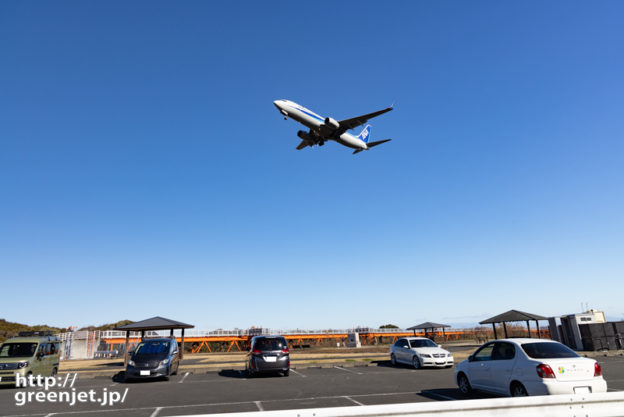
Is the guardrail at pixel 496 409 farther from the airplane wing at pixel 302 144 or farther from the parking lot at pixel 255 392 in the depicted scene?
the airplane wing at pixel 302 144

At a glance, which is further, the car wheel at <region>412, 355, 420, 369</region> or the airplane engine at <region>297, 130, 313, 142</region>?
the airplane engine at <region>297, 130, 313, 142</region>

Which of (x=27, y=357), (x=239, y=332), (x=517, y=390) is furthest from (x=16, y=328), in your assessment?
(x=517, y=390)

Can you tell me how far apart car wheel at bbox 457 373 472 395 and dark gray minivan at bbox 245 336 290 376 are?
246 inches

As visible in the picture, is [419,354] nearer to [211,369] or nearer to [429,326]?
[211,369]

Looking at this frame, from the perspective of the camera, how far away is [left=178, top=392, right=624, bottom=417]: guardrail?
3.31 metres

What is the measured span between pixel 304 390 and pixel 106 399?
529 cm

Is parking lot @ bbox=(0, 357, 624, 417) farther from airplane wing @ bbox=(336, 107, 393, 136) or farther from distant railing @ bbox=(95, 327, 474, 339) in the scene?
distant railing @ bbox=(95, 327, 474, 339)

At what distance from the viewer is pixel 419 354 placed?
15859mm

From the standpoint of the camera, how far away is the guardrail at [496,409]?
10.9 ft

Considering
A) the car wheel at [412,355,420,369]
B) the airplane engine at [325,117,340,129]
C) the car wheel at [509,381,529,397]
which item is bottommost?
the car wheel at [412,355,420,369]

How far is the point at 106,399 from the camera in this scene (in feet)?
32.7

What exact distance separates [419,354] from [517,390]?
27.8 feet

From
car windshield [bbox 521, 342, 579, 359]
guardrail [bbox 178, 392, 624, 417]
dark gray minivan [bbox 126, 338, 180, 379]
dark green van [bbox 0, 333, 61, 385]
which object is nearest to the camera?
guardrail [bbox 178, 392, 624, 417]

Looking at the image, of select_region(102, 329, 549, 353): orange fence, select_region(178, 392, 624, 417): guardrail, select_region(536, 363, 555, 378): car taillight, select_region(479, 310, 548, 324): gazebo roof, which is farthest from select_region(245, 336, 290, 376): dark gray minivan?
select_region(102, 329, 549, 353): orange fence
